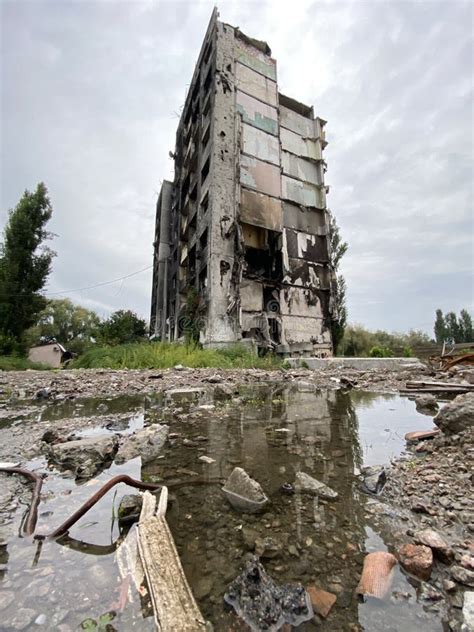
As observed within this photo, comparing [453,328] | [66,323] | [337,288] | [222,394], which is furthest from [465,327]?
[66,323]

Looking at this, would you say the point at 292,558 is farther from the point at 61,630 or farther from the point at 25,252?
the point at 25,252

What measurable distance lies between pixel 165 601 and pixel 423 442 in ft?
5.43

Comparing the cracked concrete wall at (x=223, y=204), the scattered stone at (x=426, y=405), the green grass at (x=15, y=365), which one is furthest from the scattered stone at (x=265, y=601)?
the green grass at (x=15, y=365)

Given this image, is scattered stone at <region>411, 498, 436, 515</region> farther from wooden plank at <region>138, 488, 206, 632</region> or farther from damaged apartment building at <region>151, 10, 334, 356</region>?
damaged apartment building at <region>151, 10, 334, 356</region>

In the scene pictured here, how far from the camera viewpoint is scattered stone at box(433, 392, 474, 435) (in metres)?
1.58

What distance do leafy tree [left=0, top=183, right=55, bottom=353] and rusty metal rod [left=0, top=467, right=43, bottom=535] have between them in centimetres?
1545

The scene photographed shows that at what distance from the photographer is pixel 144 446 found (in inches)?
62.4

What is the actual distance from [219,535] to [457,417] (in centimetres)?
149

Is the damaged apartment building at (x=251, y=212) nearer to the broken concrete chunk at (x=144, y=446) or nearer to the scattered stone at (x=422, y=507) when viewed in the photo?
the broken concrete chunk at (x=144, y=446)

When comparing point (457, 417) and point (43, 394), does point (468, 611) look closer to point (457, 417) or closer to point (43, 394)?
point (457, 417)

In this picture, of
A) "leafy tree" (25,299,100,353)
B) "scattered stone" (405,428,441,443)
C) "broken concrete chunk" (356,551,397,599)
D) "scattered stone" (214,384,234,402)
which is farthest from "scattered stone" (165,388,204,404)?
"leafy tree" (25,299,100,353)

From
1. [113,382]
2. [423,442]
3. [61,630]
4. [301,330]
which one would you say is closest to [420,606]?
[61,630]

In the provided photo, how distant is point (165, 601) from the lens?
0.62 meters

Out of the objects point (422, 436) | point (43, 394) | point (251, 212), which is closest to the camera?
point (422, 436)
